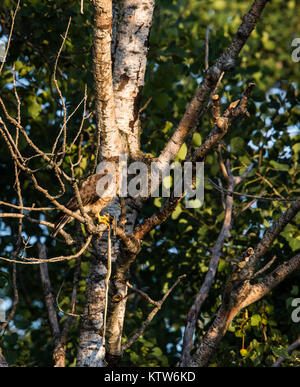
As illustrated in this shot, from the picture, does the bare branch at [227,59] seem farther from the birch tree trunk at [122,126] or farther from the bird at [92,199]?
the bird at [92,199]

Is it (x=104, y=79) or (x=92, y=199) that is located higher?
(x=104, y=79)

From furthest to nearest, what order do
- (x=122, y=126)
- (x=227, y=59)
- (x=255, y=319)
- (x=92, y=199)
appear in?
1. (x=92, y=199)
2. (x=255, y=319)
3. (x=122, y=126)
4. (x=227, y=59)

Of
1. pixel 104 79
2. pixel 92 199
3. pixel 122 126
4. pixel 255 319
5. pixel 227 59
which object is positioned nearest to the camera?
pixel 227 59

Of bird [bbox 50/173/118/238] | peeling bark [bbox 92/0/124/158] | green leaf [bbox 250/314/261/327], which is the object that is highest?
peeling bark [bbox 92/0/124/158]

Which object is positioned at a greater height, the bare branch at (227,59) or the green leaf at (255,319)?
the bare branch at (227,59)

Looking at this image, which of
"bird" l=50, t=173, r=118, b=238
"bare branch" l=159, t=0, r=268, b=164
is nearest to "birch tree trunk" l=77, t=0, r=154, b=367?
"bird" l=50, t=173, r=118, b=238

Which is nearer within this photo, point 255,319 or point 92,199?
point 255,319

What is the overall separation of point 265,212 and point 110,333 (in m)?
2.79

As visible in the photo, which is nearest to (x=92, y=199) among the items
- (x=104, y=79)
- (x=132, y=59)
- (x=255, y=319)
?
(x=132, y=59)

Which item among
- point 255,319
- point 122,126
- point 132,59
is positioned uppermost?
point 132,59

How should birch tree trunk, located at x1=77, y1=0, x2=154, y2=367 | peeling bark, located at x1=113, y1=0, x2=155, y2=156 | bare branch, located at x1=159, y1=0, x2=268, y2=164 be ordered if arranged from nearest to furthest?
1. bare branch, located at x1=159, y1=0, x2=268, y2=164
2. birch tree trunk, located at x1=77, y1=0, x2=154, y2=367
3. peeling bark, located at x1=113, y1=0, x2=155, y2=156

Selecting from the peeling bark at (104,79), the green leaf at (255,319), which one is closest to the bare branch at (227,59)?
the peeling bark at (104,79)

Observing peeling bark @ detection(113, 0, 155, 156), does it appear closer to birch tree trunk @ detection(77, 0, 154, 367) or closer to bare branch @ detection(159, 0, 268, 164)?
birch tree trunk @ detection(77, 0, 154, 367)

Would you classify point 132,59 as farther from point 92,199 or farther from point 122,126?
point 92,199
